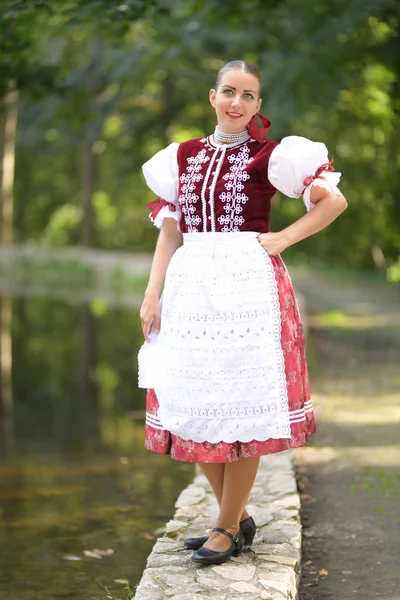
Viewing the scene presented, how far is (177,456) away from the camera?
360cm

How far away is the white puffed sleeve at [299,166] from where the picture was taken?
3.47 m

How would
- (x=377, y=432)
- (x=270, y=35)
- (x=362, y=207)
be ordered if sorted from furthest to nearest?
1. (x=362, y=207)
2. (x=270, y=35)
3. (x=377, y=432)

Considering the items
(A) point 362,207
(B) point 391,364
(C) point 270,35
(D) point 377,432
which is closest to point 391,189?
(A) point 362,207

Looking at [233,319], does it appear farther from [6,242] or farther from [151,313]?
[6,242]

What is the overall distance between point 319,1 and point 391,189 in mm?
7109

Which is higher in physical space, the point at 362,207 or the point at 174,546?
the point at 362,207

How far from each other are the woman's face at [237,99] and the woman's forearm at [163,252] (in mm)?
428

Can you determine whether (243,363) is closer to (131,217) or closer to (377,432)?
(377,432)

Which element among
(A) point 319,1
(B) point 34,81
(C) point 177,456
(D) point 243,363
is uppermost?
(A) point 319,1

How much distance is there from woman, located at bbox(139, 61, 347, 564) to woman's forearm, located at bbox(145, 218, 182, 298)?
0.10 meters

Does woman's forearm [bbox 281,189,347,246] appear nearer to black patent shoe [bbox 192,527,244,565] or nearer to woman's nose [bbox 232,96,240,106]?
woman's nose [bbox 232,96,240,106]

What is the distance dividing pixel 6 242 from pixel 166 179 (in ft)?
69.1

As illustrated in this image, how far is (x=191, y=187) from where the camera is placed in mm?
3621

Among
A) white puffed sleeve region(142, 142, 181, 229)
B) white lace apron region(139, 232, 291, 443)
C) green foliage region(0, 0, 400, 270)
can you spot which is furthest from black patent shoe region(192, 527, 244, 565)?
green foliage region(0, 0, 400, 270)
